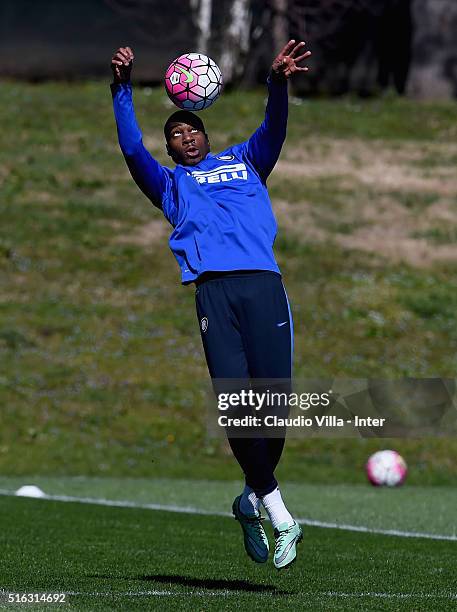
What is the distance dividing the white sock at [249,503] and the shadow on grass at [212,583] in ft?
1.42

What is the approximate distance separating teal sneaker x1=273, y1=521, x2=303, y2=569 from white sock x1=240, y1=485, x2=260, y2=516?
26 centimetres

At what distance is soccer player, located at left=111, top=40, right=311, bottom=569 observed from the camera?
7.60 meters

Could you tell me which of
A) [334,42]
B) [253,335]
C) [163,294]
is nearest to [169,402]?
[163,294]

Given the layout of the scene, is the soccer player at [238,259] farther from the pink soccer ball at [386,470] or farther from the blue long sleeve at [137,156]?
the pink soccer ball at [386,470]

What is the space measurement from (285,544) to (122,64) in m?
2.79

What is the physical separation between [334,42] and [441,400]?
45.2ft

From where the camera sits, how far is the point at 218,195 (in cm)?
781

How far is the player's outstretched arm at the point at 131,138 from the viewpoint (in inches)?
309

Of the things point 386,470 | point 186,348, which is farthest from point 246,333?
point 186,348

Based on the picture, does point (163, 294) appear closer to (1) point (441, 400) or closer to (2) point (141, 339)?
(2) point (141, 339)

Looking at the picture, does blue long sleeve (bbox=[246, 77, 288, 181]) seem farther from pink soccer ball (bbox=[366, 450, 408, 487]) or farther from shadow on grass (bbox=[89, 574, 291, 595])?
pink soccer ball (bbox=[366, 450, 408, 487])

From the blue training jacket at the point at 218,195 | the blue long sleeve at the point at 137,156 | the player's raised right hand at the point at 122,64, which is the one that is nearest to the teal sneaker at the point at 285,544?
the blue training jacket at the point at 218,195

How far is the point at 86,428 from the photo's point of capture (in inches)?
749

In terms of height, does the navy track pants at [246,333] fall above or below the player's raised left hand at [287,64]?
below
